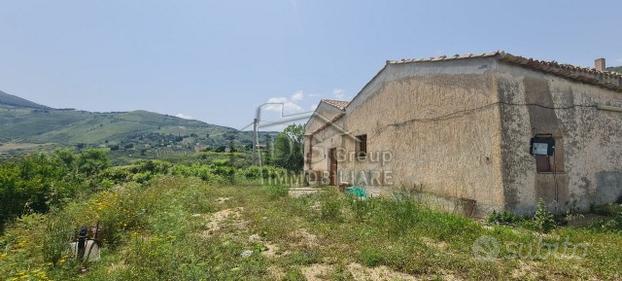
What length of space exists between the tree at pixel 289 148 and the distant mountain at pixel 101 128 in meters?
53.3

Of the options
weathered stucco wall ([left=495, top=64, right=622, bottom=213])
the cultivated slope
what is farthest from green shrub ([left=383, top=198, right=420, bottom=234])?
the cultivated slope

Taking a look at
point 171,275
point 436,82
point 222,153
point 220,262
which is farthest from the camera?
point 222,153

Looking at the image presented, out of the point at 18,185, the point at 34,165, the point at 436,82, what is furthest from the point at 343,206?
the point at 34,165

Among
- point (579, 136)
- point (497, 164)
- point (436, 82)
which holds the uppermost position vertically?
point (436, 82)

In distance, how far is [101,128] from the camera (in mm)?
112125

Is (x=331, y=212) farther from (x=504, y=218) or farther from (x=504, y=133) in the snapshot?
(x=504, y=133)

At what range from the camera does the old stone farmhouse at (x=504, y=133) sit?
8250 millimetres

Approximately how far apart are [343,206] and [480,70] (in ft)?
15.8

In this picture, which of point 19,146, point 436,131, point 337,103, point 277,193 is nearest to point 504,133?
point 436,131

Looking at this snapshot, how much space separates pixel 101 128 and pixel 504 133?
12630 centimetres

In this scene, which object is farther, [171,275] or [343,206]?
[343,206]

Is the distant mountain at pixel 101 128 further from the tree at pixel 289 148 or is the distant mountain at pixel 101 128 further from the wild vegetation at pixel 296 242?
the wild vegetation at pixel 296 242

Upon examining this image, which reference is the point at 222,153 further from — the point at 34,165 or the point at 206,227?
the point at 206,227

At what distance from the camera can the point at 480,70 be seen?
865 centimetres
